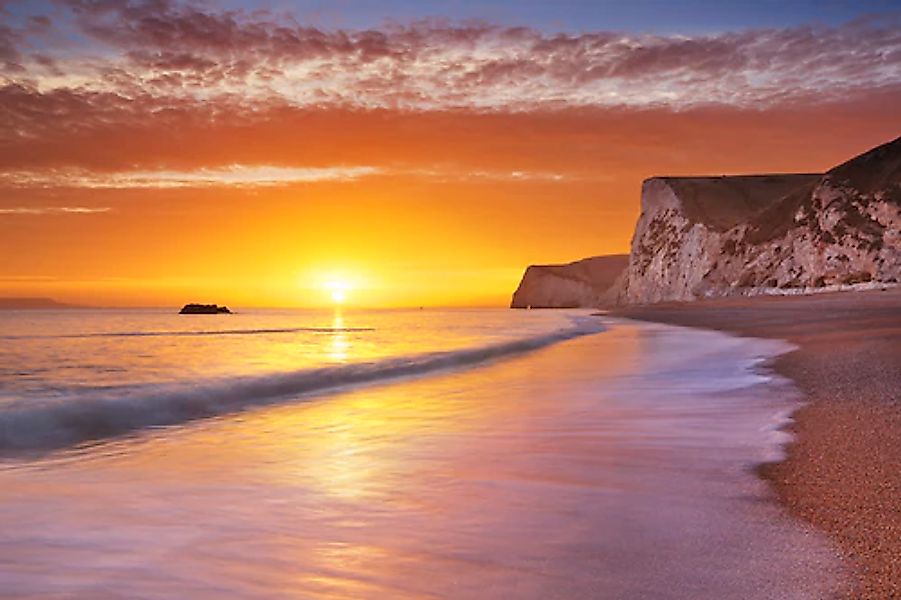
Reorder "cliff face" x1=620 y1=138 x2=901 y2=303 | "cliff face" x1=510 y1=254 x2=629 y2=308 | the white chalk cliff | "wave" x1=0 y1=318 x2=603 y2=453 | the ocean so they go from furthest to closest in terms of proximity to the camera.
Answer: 1. "cliff face" x1=510 y1=254 x2=629 y2=308
2. "cliff face" x1=620 y1=138 x2=901 y2=303
3. the white chalk cliff
4. "wave" x1=0 y1=318 x2=603 y2=453
5. the ocean

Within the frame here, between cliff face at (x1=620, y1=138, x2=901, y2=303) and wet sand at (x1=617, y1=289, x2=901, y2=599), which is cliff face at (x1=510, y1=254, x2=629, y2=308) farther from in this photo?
wet sand at (x1=617, y1=289, x2=901, y2=599)

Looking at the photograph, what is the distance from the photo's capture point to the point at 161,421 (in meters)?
9.72

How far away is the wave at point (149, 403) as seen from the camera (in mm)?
8617

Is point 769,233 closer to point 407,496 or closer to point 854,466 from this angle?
point 854,466

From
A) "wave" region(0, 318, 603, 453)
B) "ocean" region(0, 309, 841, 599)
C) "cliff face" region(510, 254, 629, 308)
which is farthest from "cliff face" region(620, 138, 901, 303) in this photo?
"cliff face" region(510, 254, 629, 308)

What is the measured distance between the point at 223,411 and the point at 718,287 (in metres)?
72.2

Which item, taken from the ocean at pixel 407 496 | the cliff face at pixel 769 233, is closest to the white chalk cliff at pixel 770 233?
the cliff face at pixel 769 233

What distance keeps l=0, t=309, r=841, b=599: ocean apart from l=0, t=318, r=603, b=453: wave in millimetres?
63

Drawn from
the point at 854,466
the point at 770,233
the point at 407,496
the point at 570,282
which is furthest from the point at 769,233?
the point at 570,282

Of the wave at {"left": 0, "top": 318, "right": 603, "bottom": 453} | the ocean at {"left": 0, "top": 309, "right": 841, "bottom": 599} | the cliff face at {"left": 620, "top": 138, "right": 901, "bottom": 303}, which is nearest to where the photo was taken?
the ocean at {"left": 0, "top": 309, "right": 841, "bottom": 599}

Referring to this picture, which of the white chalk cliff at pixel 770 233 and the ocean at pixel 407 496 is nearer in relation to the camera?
the ocean at pixel 407 496

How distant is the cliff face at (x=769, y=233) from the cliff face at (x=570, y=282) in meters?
73.9

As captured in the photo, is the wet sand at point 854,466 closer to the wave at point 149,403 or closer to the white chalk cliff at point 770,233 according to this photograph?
the wave at point 149,403

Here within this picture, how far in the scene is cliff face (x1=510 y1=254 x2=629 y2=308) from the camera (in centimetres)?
17538
